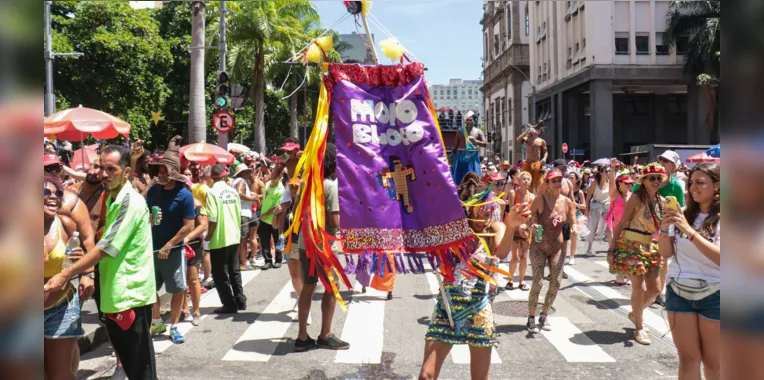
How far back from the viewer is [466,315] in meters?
3.97

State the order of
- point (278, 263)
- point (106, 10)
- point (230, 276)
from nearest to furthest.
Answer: point (230, 276)
point (278, 263)
point (106, 10)

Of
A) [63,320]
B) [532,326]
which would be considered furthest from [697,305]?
[63,320]

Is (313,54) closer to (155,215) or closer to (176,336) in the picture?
(155,215)

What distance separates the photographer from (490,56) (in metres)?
72.2

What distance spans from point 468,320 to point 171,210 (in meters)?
3.92

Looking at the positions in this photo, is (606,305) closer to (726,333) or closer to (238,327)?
(238,327)

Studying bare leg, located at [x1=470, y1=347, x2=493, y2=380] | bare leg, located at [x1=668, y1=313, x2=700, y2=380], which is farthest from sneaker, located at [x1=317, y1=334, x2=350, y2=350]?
bare leg, located at [x1=668, y1=313, x2=700, y2=380]

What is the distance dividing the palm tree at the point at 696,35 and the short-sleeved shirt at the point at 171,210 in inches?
1294

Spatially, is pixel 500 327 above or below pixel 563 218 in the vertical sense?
below

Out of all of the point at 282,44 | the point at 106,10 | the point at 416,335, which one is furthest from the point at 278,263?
the point at 106,10

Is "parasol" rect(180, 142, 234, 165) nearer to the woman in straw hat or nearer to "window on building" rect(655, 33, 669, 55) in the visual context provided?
the woman in straw hat

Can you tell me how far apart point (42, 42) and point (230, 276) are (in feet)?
24.4

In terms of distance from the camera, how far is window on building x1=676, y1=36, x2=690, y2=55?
35.5 meters

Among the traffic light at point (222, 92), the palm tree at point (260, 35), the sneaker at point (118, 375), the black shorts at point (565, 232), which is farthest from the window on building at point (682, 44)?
the sneaker at point (118, 375)
